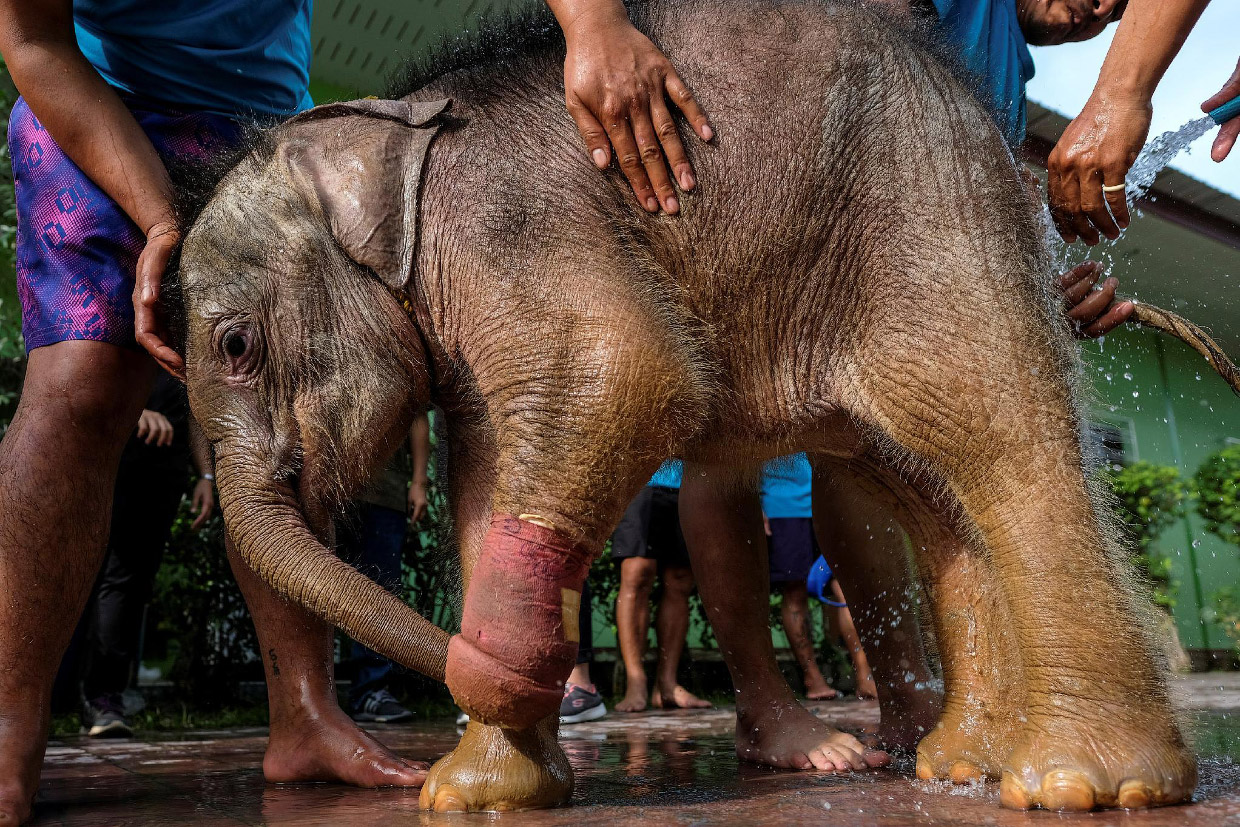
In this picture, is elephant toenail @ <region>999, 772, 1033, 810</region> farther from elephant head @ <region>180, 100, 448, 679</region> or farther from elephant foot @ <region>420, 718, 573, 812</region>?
elephant head @ <region>180, 100, 448, 679</region>

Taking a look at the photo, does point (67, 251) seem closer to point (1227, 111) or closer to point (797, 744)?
point (797, 744)

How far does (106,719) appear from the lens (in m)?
5.54

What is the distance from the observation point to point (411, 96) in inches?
112

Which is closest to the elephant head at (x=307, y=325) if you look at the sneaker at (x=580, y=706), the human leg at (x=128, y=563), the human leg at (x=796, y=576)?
the sneaker at (x=580, y=706)

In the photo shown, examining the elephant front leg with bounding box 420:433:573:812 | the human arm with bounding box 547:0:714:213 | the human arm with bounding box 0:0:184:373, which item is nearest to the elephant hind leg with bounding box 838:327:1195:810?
the human arm with bounding box 547:0:714:213

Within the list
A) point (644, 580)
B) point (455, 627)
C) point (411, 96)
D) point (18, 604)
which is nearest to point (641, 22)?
point (411, 96)

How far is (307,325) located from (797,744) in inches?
71.0

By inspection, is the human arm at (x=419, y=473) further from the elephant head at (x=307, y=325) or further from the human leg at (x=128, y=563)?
the elephant head at (x=307, y=325)

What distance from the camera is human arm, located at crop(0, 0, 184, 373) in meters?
2.84

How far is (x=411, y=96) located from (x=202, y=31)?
2.78 feet

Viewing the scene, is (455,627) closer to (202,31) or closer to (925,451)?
(925,451)

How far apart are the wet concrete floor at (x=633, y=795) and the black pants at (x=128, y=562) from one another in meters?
1.73

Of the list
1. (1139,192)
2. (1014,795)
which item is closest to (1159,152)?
Answer: (1139,192)

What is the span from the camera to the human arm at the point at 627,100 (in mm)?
2451
